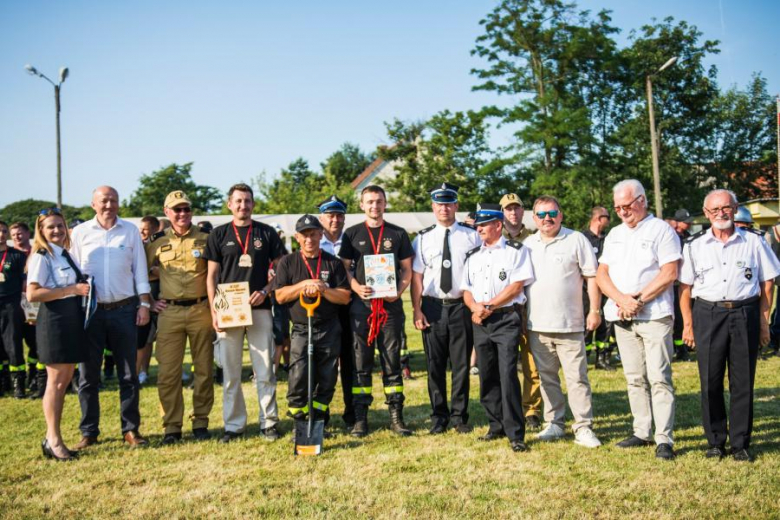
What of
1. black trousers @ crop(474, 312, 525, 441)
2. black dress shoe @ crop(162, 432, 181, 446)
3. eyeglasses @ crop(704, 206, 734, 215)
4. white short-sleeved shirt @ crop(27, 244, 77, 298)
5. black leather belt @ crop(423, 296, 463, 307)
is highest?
eyeglasses @ crop(704, 206, 734, 215)

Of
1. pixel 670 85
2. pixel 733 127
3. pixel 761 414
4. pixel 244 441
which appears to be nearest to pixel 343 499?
pixel 244 441

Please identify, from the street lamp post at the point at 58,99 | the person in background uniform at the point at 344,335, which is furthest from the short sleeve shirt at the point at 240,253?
the street lamp post at the point at 58,99

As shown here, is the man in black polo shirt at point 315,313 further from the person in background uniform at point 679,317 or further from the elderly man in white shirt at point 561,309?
the person in background uniform at point 679,317

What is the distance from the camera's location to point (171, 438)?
604 centimetres

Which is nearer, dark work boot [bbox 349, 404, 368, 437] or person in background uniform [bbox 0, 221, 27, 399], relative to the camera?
dark work boot [bbox 349, 404, 368, 437]

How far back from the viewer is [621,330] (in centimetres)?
552

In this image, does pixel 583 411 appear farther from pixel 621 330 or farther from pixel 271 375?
pixel 271 375

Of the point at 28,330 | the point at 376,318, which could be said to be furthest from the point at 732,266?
the point at 28,330

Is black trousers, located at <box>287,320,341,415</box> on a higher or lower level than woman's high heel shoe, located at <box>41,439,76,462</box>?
higher

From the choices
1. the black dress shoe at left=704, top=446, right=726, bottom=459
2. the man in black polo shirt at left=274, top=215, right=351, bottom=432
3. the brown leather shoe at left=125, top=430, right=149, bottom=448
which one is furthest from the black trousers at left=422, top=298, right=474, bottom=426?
the brown leather shoe at left=125, top=430, right=149, bottom=448

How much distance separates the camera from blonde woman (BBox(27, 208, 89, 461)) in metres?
5.50

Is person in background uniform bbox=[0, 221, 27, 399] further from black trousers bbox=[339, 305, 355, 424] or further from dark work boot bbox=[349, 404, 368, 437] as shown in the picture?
dark work boot bbox=[349, 404, 368, 437]

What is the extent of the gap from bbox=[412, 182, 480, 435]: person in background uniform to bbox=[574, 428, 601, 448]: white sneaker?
1.09m

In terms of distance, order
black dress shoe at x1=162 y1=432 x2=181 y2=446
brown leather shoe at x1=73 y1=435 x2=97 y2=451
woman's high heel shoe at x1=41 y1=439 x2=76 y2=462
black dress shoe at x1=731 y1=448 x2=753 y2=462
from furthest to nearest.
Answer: black dress shoe at x1=162 y1=432 x2=181 y2=446 → brown leather shoe at x1=73 y1=435 x2=97 y2=451 → woman's high heel shoe at x1=41 y1=439 x2=76 y2=462 → black dress shoe at x1=731 y1=448 x2=753 y2=462
